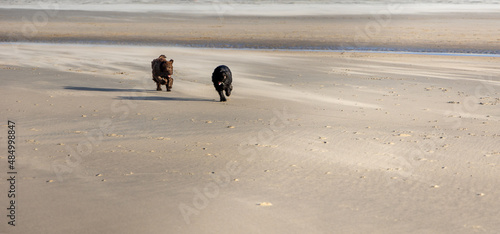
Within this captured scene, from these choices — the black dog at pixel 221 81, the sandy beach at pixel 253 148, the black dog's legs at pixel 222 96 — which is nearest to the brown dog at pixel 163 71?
the sandy beach at pixel 253 148

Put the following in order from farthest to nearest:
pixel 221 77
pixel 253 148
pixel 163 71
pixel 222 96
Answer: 1. pixel 163 71
2. pixel 222 96
3. pixel 221 77
4. pixel 253 148

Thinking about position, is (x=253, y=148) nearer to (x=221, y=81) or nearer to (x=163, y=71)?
(x=221, y=81)

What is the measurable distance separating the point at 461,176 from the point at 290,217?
99.6 inches

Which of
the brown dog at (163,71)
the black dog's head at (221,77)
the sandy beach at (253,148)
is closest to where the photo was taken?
the sandy beach at (253,148)

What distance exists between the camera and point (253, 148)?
27.4ft

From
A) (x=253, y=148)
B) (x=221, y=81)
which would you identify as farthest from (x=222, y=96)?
(x=253, y=148)

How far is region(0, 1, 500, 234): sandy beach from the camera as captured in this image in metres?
5.77

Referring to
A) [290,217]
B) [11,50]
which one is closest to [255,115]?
[290,217]

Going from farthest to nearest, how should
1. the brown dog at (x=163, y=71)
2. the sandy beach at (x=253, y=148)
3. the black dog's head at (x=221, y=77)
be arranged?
the brown dog at (x=163, y=71) < the black dog's head at (x=221, y=77) < the sandy beach at (x=253, y=148)

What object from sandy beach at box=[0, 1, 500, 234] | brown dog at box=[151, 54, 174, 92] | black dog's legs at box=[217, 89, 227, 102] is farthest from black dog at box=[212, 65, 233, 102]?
brown dog at box=[151, 54, 174, 92]

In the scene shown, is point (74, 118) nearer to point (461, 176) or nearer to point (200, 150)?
point (200, 150)

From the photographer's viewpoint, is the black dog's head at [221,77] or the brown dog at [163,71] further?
the brown dog at [163,71]

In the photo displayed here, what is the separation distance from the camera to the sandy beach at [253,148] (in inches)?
227

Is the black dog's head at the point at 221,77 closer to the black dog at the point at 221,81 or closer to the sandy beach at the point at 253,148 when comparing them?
the black dog at the point at 221,81
